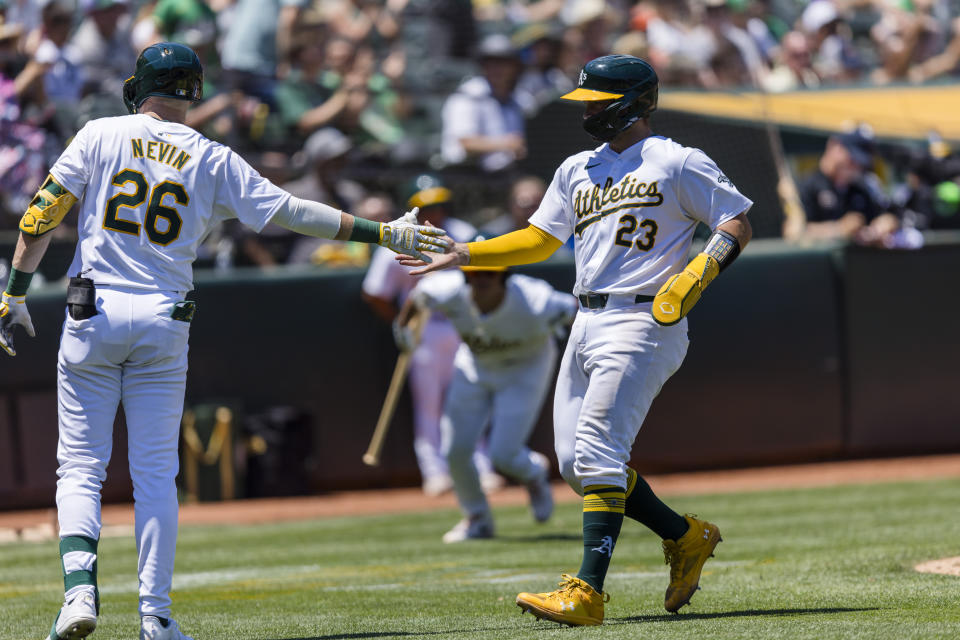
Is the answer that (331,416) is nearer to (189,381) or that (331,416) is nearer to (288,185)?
(189,381)

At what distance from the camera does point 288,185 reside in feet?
39.4

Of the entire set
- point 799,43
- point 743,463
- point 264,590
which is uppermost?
point 799,43

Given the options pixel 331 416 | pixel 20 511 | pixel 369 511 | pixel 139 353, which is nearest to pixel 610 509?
pixel 139 353

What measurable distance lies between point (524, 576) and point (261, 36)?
7.89m

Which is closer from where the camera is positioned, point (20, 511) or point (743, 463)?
point (20, 511)

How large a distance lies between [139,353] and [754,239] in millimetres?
9035

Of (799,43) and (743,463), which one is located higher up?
(799,43)

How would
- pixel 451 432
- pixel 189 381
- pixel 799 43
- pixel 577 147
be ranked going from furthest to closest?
pixel 799 43
pixel 577 147
pixel 189 381
pixel 451 432

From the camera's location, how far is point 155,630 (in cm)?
460

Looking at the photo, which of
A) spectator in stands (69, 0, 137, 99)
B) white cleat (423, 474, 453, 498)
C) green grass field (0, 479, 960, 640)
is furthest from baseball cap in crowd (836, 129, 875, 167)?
spectator in stands (69, 0, 137, 99)

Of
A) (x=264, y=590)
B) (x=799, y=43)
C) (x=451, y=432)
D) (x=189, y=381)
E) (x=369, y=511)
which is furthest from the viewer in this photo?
(x=799, y=43)

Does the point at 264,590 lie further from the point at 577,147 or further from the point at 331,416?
the point at 577,147

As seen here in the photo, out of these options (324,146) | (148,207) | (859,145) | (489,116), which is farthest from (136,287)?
(859,145)

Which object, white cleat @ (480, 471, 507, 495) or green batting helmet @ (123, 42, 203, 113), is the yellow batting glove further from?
white cleat @ (480, 471, 507, 495)
